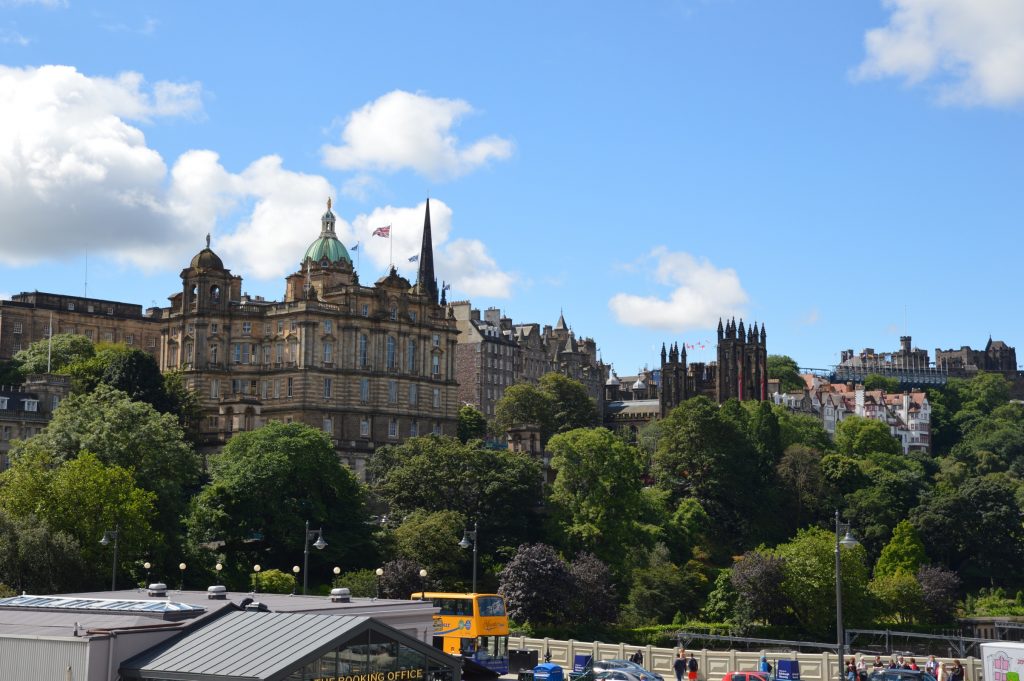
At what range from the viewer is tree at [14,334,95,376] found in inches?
5197

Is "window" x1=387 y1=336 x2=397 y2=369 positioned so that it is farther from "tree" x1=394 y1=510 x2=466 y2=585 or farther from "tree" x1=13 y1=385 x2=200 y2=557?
"tree" x1=394 y1=510 x2=466 y2=585

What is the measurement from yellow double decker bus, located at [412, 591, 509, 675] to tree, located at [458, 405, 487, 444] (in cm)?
8441

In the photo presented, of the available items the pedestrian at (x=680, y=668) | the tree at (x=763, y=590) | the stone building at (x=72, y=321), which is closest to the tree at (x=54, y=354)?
the stone building at (x=72, y=321)

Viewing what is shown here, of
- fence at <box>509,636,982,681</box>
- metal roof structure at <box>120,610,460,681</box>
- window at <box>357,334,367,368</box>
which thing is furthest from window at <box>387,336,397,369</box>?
metal roof structure at <box>120,610,460,681</box>

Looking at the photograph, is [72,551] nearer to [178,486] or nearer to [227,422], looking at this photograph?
[178,486]

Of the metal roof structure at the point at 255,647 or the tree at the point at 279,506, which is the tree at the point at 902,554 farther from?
the metal roof structure at the point at 255,647

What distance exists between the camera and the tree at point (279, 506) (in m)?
88.7

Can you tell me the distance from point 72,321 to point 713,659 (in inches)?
4392

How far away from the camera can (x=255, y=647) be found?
34.9 m

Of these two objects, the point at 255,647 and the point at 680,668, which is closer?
the point at 255,647

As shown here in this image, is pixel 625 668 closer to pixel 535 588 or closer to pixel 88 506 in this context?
pixel 535 588

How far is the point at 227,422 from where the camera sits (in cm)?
11800

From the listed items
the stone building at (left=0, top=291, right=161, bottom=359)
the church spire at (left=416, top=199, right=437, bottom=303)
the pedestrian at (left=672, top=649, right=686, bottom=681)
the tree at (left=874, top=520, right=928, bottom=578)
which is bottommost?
the pedestrian at (left=672, top=649, right=686, bottom=681)

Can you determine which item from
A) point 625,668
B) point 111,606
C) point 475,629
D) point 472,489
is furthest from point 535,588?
point 111,606
